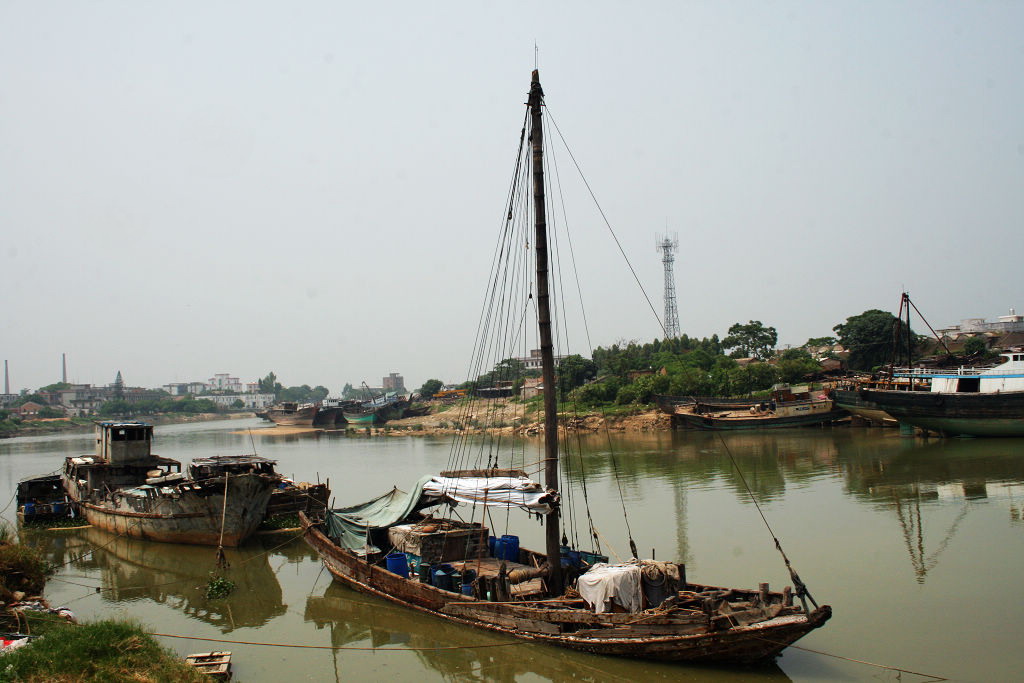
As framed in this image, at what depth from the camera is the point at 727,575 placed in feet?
55.4

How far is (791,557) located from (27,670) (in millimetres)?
16247

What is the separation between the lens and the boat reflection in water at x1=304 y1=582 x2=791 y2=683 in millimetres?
11617

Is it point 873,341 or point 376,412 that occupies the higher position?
point 873,341

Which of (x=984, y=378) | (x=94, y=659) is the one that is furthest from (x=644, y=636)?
(x=984, y=378)

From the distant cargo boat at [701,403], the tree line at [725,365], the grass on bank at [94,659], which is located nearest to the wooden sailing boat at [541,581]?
the grass on bank at [94,659]

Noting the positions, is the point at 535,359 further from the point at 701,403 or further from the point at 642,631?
the point at 642,631

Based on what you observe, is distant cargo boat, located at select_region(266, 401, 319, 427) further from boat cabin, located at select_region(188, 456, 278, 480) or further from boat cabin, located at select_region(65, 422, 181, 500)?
boat cabin, located at select_region(188, 456, 278, 480)

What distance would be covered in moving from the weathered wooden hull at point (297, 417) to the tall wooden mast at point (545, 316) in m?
88.5

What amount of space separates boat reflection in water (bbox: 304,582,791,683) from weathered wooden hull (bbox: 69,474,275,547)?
21.0ft

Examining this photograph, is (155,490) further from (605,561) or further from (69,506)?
(605,561)

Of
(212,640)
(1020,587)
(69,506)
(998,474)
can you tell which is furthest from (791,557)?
(69,506)

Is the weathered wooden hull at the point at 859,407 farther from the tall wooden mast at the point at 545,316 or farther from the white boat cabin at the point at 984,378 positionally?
the tall wooden mast at the point at 545,316

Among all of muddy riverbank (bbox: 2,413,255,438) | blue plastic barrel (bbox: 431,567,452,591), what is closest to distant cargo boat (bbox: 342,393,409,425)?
muddy riverbank (bbox: 2,413,255,438)

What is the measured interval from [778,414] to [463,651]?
44.1 m
